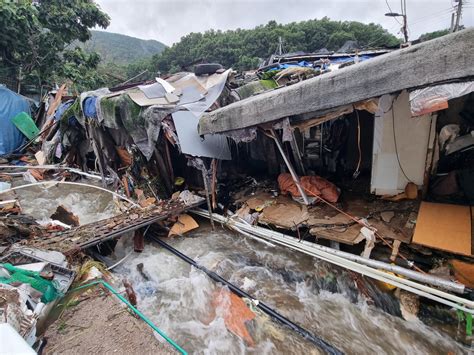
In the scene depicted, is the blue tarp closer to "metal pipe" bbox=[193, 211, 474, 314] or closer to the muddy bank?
the muddy bank

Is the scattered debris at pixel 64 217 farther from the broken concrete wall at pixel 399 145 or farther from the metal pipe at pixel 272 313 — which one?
the broken concrete wall at pixel 399 145

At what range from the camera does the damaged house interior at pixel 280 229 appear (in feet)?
12.0

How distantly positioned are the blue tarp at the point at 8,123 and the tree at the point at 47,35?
229cm

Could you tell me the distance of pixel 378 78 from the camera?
12.3 ft

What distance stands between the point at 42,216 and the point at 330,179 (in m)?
8.97

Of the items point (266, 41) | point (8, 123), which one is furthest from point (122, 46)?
point (8, 123)

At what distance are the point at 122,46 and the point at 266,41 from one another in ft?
186

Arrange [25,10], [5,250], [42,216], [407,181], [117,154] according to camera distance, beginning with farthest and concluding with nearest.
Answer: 1. [25,10]
2. [117,154]
3. [42,216]
4. [407,181]
5. [5,250]

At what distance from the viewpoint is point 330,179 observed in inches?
299

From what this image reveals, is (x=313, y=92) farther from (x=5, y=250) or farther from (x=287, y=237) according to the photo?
(x=5, y=250)

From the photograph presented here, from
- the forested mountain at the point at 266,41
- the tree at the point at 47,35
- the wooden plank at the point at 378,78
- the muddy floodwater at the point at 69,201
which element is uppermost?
the forested mountain at the point at 266,41

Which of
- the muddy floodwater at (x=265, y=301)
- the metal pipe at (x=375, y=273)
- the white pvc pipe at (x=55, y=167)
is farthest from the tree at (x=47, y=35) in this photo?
the metal pipe at (x=375, y=273)

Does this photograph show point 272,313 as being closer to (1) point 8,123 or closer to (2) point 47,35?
(1) point 8,123

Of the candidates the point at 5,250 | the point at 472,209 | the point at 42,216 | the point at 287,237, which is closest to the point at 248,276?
the point at 287,237
